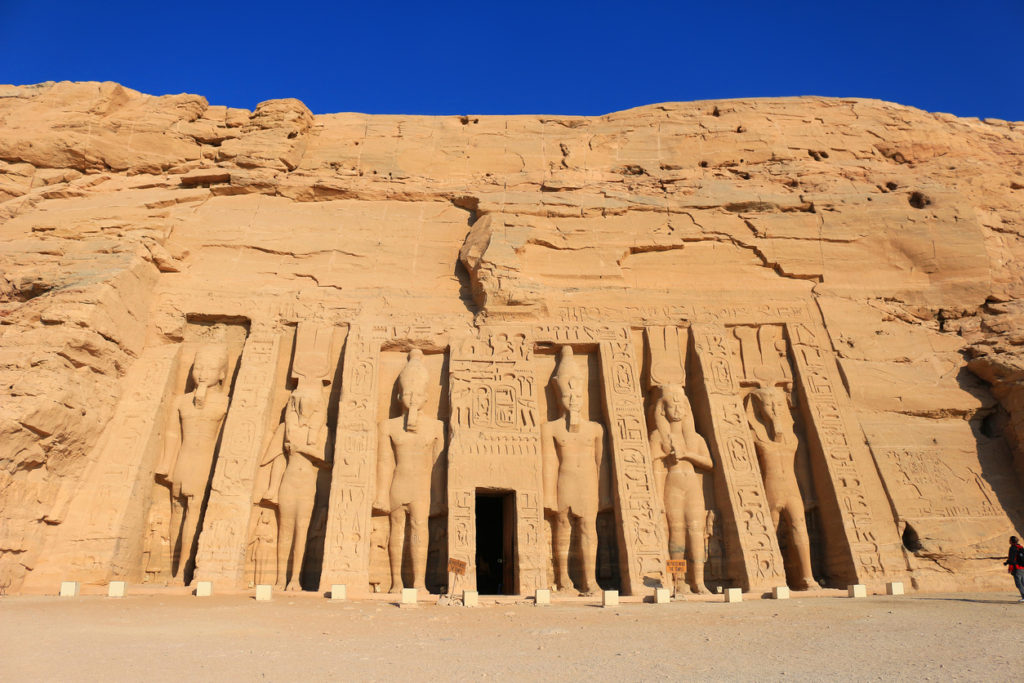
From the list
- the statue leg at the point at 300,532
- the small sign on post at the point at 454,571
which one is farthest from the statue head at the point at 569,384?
the statue leg at the point at 300,532

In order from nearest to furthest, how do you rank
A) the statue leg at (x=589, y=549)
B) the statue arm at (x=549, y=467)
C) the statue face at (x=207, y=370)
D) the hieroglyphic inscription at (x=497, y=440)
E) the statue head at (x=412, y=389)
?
the hieroglyphic inscription at (x=497, y=440)
the statue leg at (x=589, y=549)
the statue arm at (x=549, y=467)
the statue head at (x=412, y=389)
the statue face at (x=207, y=370)

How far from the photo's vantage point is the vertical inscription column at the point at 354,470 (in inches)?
356

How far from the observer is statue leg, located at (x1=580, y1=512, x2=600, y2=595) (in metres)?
9.46

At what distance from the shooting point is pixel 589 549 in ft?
31.9

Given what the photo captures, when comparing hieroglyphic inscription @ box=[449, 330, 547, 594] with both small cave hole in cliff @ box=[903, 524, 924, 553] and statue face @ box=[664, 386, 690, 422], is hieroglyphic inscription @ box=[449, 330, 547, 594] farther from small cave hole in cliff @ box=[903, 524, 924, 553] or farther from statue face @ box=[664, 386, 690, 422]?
small cave hole in cliff @ box=[903, 524, 924, 553]

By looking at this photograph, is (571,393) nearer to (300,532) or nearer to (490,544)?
(490,544)

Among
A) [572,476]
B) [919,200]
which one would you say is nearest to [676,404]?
[572,476]

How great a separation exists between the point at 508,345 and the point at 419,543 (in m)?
3.09

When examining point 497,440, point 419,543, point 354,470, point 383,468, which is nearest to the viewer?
point 419,543

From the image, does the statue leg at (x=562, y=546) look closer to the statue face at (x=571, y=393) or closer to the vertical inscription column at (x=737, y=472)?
the statue face at (x=571, y=393)

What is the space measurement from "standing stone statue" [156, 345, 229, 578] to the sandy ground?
2.04m

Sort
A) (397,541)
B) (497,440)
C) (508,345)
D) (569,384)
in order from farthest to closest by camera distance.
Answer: (508,345) < (569,384) < (497,440) < (397,541)

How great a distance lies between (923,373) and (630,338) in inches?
169

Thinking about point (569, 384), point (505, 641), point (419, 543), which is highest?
point (569, 384)
